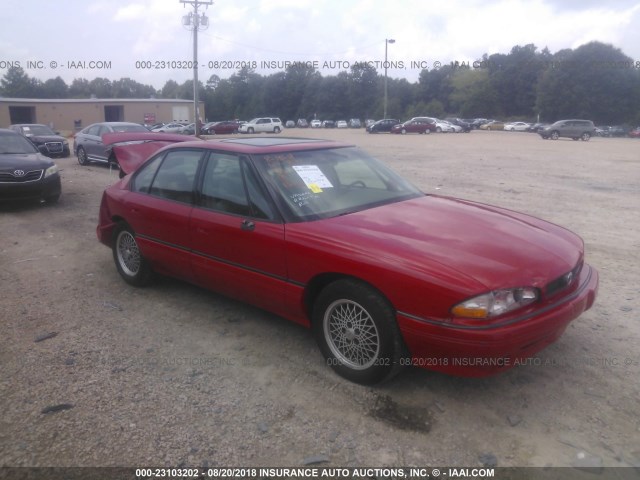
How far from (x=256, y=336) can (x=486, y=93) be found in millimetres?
84974

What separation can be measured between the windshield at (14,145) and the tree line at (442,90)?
66.2 m

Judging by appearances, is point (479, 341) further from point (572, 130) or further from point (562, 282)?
point (572, 130)

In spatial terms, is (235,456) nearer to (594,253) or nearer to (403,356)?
(403,356)

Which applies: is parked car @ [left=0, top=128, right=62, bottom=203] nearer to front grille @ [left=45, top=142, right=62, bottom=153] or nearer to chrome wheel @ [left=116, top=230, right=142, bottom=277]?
chrome wheel @ [left=116, top=230, right=142, bottom=277]

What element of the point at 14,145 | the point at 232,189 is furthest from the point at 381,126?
the point at 232,189

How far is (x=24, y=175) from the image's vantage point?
9.23m

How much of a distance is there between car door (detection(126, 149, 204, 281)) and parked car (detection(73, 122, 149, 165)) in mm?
A: 12226

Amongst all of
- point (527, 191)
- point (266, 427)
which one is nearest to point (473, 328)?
point (266, 427)

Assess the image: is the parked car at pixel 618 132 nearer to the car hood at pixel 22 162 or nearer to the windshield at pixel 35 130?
the windshield at pixel 35 130

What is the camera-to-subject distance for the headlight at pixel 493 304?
2.87m

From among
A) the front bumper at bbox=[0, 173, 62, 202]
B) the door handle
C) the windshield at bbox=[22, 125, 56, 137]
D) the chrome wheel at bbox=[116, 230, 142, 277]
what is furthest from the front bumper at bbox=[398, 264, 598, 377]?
the windshield at bbox=[22, 125, 56, 137]

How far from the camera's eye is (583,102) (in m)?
67.2

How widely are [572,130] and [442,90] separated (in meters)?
55.2

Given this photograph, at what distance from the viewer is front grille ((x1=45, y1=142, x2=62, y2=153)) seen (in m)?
19.6
